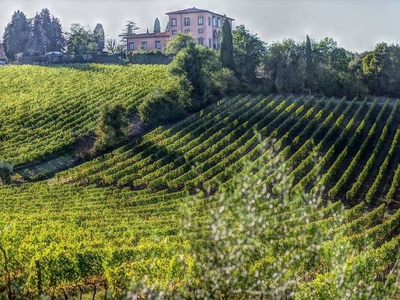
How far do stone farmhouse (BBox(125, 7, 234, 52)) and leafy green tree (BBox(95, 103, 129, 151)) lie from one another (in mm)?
40656

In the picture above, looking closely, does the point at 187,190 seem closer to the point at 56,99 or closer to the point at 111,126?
the point at 111,126

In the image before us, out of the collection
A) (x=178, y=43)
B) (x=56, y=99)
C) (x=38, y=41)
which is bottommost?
(x=56, y=99)

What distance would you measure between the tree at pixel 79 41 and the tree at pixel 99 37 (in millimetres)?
2062

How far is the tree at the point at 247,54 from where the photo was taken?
55.8 meters

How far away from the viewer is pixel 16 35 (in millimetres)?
81938

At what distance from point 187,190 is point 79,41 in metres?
71.0

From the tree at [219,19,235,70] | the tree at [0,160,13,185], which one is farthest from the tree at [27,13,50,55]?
the tree at [0,160,13,185]

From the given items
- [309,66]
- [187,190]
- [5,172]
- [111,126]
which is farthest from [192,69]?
[187,190]

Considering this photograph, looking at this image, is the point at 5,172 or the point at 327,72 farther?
the point at 327,72

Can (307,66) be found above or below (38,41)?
below

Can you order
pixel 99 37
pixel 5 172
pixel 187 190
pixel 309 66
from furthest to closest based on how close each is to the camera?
pixel 99 37
pixel 309 66
pixel 5 172
pixel 187 190

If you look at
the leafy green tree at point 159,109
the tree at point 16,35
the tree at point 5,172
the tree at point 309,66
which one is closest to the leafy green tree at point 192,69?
the leafy green tree at point 159,109

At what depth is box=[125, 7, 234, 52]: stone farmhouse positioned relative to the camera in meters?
77.0

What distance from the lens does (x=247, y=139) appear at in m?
37.1
